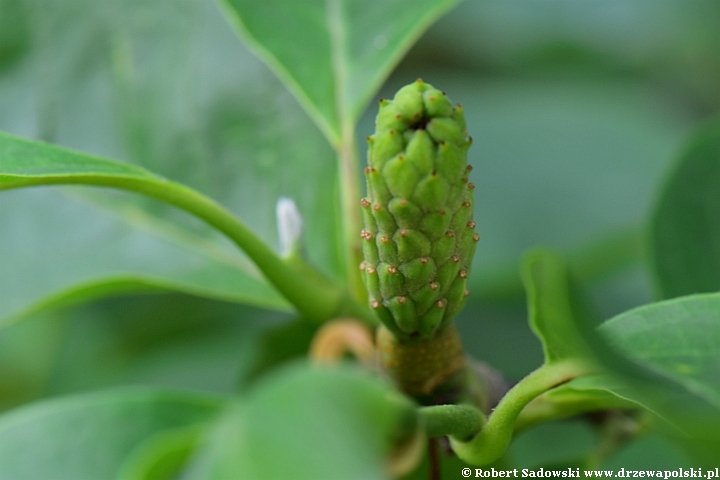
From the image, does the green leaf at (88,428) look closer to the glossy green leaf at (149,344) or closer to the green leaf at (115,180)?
the green leaf at (115,180)

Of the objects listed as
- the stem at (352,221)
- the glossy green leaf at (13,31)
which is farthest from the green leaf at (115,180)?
the glossy green leaf at (13,31)

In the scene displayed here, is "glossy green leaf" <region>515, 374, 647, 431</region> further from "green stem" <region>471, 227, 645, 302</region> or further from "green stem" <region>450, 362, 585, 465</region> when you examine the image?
"green stem" <region>471, 227, 645, 302</region>

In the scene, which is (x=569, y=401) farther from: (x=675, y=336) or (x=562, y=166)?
(x=562, y=166)

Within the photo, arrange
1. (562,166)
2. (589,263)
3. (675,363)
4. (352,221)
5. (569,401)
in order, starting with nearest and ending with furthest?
(675,363) < (569,401) < (352,221) < (589,263) < (562,166)

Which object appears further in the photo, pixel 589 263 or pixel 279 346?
pixel 589 263

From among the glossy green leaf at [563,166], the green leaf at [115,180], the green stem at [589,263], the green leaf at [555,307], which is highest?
the glossy green leaf at [563,166]

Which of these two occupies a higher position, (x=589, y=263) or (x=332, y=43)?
(x=332, y=43)

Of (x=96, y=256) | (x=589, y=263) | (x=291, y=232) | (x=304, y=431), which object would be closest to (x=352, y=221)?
(x=291, y=232)
